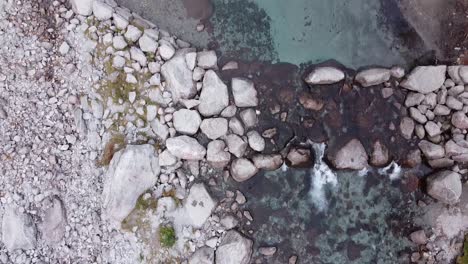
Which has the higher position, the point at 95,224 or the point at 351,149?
the point at 351,149

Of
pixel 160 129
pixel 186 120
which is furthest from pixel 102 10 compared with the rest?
pixel 186 120

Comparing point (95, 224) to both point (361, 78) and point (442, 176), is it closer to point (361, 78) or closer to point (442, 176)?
point (361, 78)

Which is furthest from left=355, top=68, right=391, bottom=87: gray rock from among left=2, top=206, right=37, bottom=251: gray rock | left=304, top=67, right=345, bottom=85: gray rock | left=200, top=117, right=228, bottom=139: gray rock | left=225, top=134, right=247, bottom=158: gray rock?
left=2, top=206, right=37, bottom=251: gray rock

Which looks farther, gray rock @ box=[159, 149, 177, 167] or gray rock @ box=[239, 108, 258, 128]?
gray rock @ box=[239, 108, 258, 128]

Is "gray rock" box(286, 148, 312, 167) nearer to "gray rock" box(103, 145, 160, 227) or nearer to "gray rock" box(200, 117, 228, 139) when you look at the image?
"gray rock" box(200, 117, 228, 139)

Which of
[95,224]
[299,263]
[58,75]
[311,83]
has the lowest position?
[95,224]

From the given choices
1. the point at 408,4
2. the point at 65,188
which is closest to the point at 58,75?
the point at 65,188
